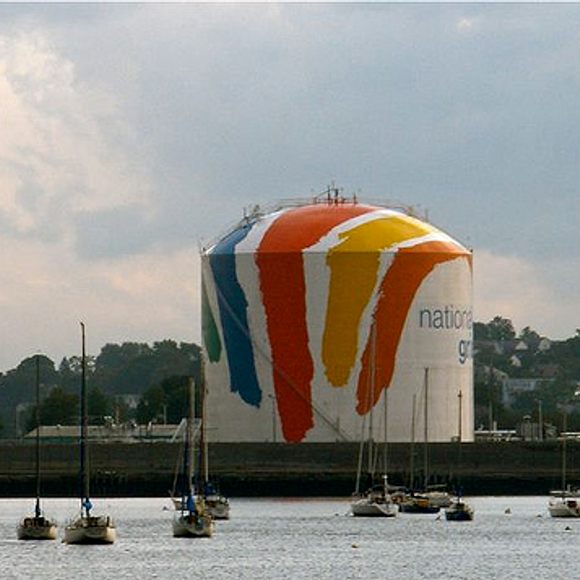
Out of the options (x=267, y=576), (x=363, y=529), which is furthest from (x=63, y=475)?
(x=267, y=576)

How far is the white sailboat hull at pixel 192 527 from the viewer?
8312 centimetres

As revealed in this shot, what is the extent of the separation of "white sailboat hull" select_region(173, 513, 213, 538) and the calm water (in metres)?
0.23

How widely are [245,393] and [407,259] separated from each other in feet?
25.3

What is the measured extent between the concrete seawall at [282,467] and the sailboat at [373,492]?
183 cm

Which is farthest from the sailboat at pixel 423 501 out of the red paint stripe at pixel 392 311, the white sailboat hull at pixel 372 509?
the red paint stripe at pixel 392 311

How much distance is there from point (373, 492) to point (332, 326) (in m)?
14.3

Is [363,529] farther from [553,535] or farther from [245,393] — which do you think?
[245,393]

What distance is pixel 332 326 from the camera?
11569cm

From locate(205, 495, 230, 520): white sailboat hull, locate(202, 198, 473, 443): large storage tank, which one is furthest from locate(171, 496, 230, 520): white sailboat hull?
locate(202, 198, 473, 443): large storage tank

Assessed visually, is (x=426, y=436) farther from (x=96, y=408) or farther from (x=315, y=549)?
(x=96, y=408)

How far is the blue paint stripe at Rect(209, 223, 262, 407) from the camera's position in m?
117

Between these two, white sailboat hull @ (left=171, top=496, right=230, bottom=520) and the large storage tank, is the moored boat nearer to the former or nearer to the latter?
white sailboat hull @ (left=171, top=496, right=230, bottom=520)

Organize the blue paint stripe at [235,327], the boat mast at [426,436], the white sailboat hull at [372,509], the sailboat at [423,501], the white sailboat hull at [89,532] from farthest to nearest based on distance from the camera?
the blue paint stripe at [235,327] < the boat mast at [426,436] < the sailboat at [423,501] < the white sailboat hull at [372,509] < the white sailboat hull at [89,532]

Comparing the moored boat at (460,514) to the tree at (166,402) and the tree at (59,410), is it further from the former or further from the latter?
the tree at (59,410)
